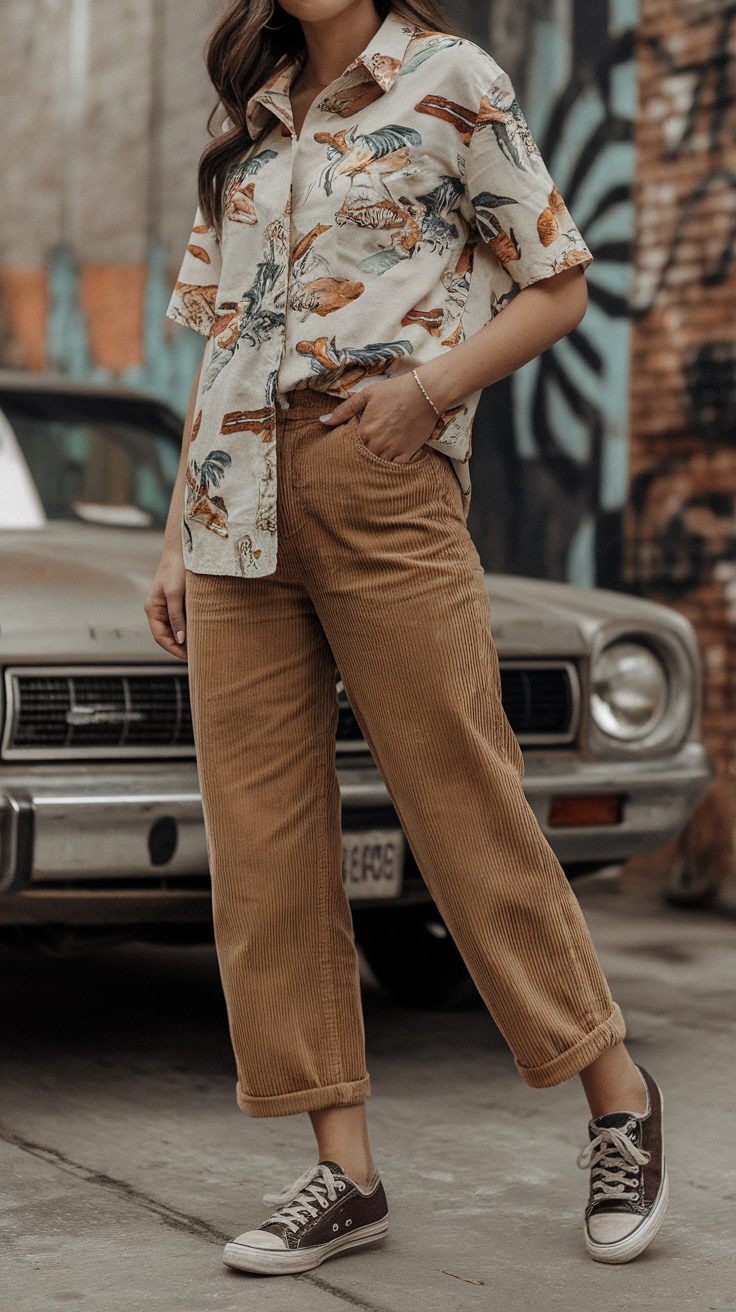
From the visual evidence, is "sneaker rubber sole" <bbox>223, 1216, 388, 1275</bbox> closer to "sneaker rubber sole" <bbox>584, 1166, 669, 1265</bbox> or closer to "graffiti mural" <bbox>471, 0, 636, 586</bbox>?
"sneaker rubber sole" <bbox>584, 1166, 669, 1265</bbox>

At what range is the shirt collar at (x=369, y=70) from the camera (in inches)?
88.4

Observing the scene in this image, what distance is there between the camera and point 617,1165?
2.29 metres

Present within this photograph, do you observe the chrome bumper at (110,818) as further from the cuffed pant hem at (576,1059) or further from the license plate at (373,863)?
the cuffed pant hem at (576,1059)

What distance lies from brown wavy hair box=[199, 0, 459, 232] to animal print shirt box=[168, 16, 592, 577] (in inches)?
2.6

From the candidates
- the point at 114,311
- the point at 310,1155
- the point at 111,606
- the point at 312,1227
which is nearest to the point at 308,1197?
the point at 312,1227

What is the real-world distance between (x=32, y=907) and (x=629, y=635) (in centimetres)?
143

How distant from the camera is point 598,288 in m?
6.32

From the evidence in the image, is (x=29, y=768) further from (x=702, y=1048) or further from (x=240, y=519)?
(x=702, y=1048)

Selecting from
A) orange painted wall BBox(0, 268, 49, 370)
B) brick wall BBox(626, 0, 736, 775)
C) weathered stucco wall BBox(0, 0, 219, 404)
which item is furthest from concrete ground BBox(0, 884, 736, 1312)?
orange painted wall BBox(0, 268, 49, 370)

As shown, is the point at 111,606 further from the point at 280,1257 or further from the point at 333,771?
the point at 280,1257

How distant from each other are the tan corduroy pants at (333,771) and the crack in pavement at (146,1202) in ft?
0.75

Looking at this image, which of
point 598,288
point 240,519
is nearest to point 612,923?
point 598,288

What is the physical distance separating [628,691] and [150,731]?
1.10 m

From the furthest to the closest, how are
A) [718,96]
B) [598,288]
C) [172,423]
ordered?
[598,288] → [718,96] → [172,423]
